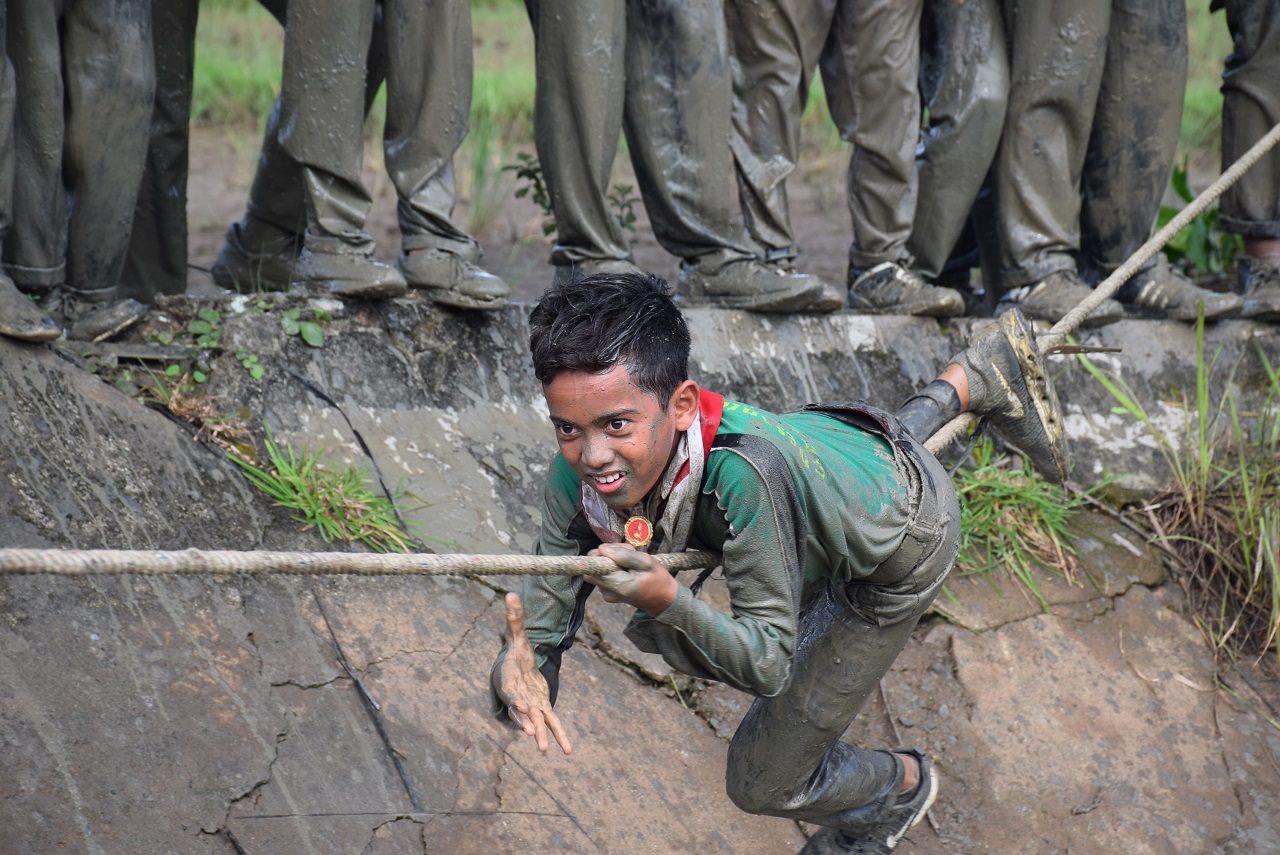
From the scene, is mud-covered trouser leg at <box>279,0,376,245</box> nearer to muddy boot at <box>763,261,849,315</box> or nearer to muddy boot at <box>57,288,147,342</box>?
muddy boot at <box>57,288,147,342</box>

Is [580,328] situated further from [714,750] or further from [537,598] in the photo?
[714,750]

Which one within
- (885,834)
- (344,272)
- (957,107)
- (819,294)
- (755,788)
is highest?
(957,107)

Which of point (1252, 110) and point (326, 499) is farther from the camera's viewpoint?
point (1252, 110)

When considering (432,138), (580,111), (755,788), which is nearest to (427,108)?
(432,138)

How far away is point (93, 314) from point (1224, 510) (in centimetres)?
338

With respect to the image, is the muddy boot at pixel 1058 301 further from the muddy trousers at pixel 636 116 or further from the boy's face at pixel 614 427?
the boy's face at pixel 614 427

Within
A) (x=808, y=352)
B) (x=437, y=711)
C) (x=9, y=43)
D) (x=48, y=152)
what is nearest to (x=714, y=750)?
(x=437, y=711)

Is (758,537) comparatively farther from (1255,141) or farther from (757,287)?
(1255,141)

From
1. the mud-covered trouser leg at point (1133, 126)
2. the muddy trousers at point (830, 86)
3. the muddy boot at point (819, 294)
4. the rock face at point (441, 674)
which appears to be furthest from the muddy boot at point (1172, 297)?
the muddy boot at point (819, 294)

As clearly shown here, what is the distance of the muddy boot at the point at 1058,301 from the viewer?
4277 mm

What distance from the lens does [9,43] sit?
323 cm

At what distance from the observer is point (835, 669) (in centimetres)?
264

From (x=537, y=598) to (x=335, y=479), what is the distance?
1116mm

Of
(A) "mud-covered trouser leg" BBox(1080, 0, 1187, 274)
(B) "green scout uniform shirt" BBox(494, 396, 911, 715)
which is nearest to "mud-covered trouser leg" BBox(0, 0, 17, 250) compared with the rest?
(B) "green scout uniform shirt" BBox(494, 396, 911, 715)
